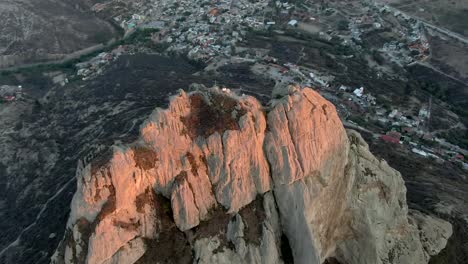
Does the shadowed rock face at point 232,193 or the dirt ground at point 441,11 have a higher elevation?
Answer: the shadowed rock face at point 232,193

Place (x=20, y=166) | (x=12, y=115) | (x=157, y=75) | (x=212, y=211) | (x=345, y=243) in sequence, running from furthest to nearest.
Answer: (x=157, y=75) < (x=12, y=115) < (x=20, y=166) < (x=345, y=243) < (x=212, y=211)

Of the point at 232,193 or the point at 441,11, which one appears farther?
the point at 441,11

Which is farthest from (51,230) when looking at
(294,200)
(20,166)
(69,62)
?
(69,62)

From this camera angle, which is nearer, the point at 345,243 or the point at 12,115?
the point at 345,243

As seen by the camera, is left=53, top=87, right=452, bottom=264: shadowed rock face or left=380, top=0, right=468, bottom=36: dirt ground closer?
left=53, top=87, right=452, bottom=264: shadowed rock face

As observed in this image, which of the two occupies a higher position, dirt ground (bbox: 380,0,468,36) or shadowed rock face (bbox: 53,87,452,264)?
shadowed rock face (bbox: 53,87,452,264)

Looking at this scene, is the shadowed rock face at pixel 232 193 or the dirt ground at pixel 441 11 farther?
the dirt ground at pixel 441 11

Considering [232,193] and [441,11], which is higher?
[232,193]

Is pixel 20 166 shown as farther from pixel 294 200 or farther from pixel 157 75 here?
pixel 294 200
